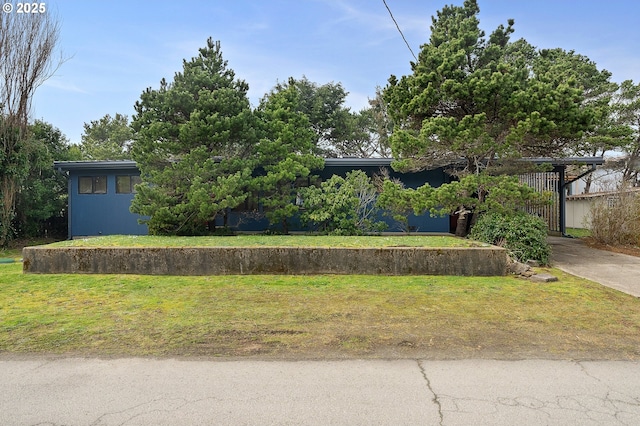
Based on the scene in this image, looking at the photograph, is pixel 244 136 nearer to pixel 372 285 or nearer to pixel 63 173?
pixel 372 285

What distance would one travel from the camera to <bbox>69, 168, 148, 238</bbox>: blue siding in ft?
49.9

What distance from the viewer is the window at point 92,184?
15.4 meters

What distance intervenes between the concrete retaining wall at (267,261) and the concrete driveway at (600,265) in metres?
1.77

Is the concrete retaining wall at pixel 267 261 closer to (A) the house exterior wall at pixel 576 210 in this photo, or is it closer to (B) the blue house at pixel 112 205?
(B) the blue house at pixel 112 205

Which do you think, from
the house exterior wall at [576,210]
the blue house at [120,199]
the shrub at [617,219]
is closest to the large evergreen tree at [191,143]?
the blue house at [120,199]

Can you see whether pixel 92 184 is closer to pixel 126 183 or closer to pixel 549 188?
pixel 126 183

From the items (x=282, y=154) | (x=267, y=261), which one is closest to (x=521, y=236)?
(x=267, y=261)

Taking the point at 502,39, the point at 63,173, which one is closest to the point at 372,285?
the point at 502,39

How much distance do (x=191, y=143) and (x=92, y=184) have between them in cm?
599

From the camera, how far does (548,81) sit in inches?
388

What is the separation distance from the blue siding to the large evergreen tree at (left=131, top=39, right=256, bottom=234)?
3523mm

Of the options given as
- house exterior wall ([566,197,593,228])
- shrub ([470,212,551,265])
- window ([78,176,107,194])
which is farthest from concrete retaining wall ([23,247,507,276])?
house exterior wall ([566,197,593,228])

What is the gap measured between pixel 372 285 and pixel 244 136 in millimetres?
7389
